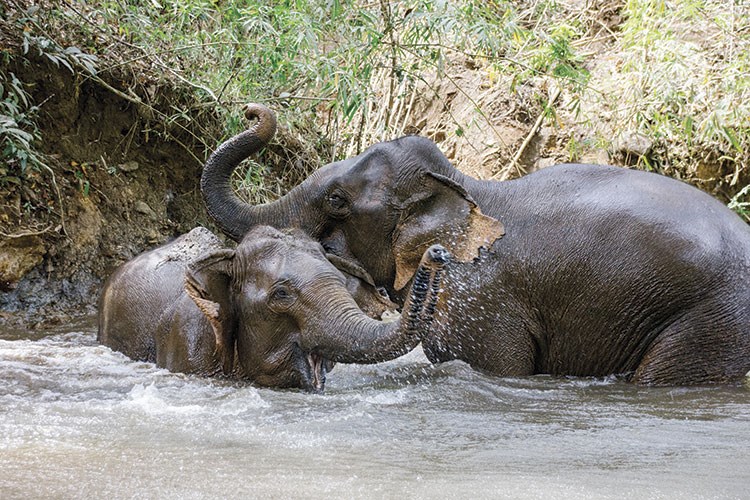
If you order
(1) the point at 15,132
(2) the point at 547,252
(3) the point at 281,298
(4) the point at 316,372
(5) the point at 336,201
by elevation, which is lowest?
(4) the point at 316,372

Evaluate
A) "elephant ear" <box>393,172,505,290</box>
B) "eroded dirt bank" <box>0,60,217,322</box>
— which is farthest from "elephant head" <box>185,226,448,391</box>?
"eroded dirt bank" <box>0,60,217,322</box>

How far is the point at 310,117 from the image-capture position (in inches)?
464

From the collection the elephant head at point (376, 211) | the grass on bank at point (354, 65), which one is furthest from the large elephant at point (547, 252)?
the grass on bank at point (354, 65)

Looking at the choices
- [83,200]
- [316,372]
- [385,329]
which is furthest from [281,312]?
[83,200]

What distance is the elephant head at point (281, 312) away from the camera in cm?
514

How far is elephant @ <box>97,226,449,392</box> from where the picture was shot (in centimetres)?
508

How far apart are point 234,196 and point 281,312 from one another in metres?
1.25

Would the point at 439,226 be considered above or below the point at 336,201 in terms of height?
below

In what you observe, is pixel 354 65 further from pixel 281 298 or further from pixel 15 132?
pixel 281 298

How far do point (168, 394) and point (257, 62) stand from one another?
17.0 ft

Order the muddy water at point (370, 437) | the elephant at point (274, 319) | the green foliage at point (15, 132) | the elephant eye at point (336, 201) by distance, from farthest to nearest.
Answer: the green foliage at point (15, 132) → the elephant eye at point (336, 201) → the elephant at point (274, 319) → the muddy water at point (370, 437)

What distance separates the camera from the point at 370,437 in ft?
14.1

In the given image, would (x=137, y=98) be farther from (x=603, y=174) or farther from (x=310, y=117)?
(x=603, y=174)

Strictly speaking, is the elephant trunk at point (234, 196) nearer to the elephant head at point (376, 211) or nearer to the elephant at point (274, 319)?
the elephant head at point (376, 211)
